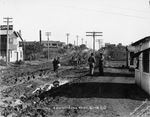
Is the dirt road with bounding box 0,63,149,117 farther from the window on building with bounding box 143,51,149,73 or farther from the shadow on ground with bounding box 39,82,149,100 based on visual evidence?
the window on building with bounding box 143,51,149,73

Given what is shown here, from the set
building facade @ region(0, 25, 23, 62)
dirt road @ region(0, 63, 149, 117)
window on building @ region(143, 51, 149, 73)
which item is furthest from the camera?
building facade @ region(0, 25, 23, 62)

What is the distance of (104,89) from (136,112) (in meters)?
4.31

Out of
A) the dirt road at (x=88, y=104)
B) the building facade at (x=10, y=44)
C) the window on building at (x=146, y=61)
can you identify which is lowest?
the dirt road at (x=88, y=104)

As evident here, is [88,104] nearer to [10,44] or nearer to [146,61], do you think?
[146,61]

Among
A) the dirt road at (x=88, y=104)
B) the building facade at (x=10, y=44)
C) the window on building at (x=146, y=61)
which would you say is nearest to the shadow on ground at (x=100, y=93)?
the dirt road at (x=88, y=104)

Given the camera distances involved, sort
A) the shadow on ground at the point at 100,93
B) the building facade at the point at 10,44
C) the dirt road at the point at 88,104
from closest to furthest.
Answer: the dirt road at the point at 88,104 < the shadow on ground at the point at 100,93 < the building facade at the point at 10,44

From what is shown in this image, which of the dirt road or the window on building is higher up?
the window on building

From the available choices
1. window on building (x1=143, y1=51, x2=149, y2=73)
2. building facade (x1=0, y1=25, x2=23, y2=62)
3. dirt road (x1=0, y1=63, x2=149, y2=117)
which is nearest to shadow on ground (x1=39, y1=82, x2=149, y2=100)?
dirt road (x1=0, y1=63, x2=149, y2=117)

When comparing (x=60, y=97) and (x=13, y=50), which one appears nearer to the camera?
(x=60, y=97)

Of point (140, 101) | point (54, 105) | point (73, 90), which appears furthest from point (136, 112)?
point (73, 90)

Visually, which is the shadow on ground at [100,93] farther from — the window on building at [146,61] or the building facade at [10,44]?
the building facade at [10,44]

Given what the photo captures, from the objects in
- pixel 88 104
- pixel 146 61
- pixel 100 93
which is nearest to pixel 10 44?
pixel 100 93

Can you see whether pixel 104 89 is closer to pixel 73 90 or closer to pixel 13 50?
pixel 73 90

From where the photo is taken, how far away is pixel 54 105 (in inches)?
387
